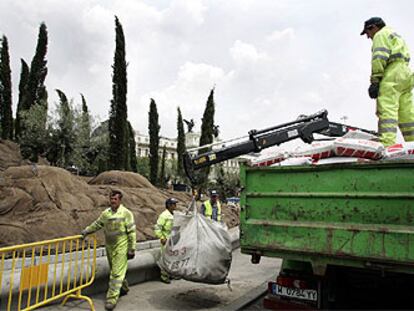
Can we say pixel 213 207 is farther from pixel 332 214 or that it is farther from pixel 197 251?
pixel 332 214

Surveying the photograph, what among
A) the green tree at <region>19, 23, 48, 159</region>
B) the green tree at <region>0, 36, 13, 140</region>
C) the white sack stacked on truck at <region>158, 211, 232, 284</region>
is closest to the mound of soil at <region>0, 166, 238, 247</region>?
the white sack stacked on truck at <region>158, 211, 232, 284</region>

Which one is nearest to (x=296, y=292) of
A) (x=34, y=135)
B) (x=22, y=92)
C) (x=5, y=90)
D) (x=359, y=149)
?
(x=359, y=149)

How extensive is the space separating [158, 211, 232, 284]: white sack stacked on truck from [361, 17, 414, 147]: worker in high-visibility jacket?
2.39 metres

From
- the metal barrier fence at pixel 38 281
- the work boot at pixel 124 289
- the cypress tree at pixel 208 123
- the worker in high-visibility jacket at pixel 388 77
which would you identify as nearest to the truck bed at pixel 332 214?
the worker in high-visibility jacket at pixel 388 77

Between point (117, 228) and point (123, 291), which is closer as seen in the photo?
point (117, 228)

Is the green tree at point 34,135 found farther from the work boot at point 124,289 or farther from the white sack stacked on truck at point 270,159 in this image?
the white sack stacked on truck at point 270,159

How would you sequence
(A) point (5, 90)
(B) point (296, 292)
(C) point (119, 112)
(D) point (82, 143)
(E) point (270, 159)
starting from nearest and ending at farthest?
1. (B) point (296, 292)
2. (E) point (270, 159)
3. (D) point (82, 143)
4. (C) point (119, 112)
5. (A) point (5, 90)

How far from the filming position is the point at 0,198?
812 centimetres

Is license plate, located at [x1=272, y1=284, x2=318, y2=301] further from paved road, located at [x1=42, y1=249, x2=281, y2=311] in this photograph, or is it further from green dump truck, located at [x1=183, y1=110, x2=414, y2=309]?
paved road, located at [x1=42, y1=249, x2=281, y2=311]

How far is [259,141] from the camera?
5324 mm

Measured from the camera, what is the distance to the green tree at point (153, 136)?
112ft

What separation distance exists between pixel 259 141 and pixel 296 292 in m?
2.16

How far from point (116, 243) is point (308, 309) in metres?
2.55

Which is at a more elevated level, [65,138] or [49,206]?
[65,138]
